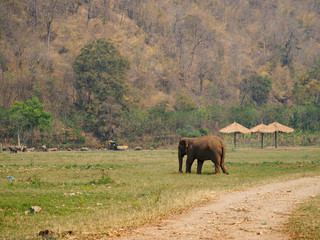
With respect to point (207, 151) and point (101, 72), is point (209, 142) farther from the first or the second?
point (101, 72)

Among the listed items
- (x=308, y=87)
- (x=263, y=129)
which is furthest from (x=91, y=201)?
(x=308, y=87)

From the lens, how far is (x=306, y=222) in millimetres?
9648

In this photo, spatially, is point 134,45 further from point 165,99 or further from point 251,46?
point 251,46

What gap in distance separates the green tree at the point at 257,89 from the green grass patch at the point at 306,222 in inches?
2910

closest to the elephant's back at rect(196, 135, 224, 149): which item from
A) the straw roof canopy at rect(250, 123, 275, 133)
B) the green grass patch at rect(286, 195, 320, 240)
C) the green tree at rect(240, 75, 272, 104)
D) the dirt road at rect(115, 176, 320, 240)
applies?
the dirt road at rect(115, 176, 320, 240)

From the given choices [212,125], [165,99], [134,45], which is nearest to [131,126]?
[212,125]

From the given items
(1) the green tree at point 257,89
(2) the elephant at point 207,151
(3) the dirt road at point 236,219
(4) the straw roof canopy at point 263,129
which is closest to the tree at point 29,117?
(4) the straw roof canopy at point 263,129

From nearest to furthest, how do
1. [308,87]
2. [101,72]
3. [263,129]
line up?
[263,129] → [101,72] → [308,87]

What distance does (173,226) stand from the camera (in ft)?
30.8

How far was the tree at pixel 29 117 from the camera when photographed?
48.7 metres

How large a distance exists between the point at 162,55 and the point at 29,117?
47.2m

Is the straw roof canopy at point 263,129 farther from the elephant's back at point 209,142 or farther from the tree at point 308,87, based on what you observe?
the tree at point 308,87

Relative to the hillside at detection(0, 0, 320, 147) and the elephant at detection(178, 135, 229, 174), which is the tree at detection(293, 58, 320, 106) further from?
the elephant at detection(178, 135, 229, 174)

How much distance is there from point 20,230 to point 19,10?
8008 centimetres
